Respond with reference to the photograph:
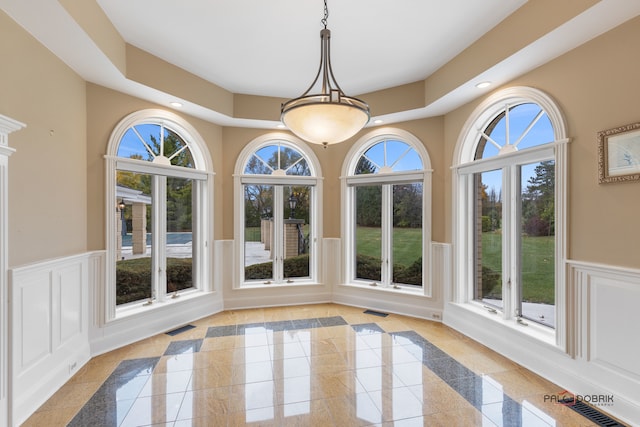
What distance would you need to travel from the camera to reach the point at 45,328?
257 cm

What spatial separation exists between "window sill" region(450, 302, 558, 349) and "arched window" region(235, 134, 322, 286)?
239 cm

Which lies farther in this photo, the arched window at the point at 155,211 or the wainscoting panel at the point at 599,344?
the arched window at the point at 155,211

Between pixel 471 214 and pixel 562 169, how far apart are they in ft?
4.54

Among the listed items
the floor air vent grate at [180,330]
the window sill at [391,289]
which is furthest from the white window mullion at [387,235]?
the floor air vent grate at [180,330]

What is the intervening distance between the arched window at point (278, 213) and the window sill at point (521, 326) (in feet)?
7.85

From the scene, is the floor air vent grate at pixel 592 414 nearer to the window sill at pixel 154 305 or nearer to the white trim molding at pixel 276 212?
the white trim molding at pixel 276 212

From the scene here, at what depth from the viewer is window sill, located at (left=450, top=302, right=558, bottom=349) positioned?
2.92 m

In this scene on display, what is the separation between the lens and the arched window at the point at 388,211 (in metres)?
4.54

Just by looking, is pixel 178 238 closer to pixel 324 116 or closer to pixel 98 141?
pixel 98 141

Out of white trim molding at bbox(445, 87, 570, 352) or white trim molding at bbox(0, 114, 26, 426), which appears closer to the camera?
white trim molding at bbox(0, 114, 26, 426)

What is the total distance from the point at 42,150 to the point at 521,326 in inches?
184

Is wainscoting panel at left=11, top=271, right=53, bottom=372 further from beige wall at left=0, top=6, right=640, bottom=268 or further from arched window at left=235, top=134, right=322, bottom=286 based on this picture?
arched window at left=235, top=134, right=322, bottom=286

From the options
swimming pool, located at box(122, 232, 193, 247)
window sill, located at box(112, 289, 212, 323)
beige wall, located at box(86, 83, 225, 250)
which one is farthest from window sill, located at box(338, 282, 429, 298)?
beige wall, located at box(86, 83, 225, 250)

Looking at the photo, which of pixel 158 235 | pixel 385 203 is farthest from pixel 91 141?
pixel 385 203
